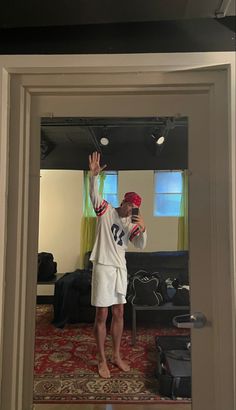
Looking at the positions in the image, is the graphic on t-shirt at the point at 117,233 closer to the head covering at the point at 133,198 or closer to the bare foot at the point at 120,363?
the head covering at the point at 133,198

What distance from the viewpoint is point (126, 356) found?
4.43 feet

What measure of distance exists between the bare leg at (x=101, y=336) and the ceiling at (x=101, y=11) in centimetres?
128

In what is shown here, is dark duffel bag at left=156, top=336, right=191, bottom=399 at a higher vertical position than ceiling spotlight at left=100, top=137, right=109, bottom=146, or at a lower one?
lower

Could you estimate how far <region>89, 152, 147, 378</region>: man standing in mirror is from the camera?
135 centimetres

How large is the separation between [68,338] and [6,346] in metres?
0.27

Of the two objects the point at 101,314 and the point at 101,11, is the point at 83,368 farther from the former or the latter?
Result: the point at 101,11

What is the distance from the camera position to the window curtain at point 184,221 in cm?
136

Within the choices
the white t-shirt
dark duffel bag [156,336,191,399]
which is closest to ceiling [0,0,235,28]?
the white t-shirt

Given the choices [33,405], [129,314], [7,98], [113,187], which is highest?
[7,98]

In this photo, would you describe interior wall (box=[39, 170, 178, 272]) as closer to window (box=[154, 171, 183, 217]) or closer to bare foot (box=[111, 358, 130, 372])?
window (box=[154, 171, 183, 217])

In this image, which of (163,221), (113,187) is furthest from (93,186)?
(163,221)

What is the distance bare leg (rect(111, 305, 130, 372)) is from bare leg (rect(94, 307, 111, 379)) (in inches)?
1.6

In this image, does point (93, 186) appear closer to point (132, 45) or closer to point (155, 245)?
point (155, 245)

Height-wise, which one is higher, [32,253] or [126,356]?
[32,253]
